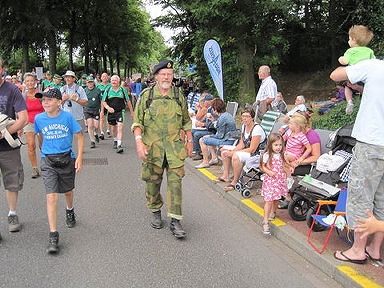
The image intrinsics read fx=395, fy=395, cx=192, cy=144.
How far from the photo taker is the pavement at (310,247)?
359 centimetres

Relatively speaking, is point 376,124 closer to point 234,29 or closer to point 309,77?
point 234,29

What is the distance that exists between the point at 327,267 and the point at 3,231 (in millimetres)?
3746

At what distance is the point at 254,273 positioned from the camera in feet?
12.8

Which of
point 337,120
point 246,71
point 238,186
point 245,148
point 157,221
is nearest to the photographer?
point 157,221

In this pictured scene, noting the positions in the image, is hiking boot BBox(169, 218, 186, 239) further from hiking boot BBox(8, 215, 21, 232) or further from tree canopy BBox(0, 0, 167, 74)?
tree canopy BBox(0, 0, 167, 74)

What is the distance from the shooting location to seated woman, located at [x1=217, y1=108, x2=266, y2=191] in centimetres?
640

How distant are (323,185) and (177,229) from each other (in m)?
1.87

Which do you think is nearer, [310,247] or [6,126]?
[310,247]

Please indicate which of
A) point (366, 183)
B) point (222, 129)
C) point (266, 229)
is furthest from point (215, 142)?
point (366, 183)

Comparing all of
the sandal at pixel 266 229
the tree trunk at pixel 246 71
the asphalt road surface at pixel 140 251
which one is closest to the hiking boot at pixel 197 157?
the asphalt road surface at pixel 140 251

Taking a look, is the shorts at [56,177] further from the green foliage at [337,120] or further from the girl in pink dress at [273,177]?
the green foliage at [337,120]

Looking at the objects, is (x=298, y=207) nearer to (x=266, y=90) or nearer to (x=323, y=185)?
(x=323, y=185)

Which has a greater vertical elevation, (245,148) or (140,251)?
(245,148)

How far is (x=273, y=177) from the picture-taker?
16.3 ft
